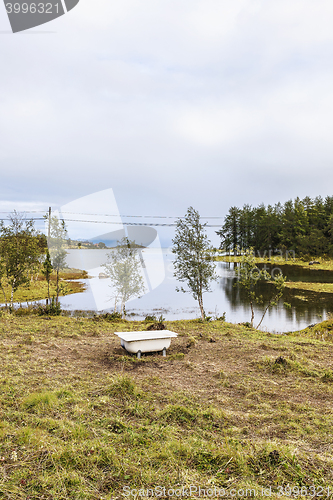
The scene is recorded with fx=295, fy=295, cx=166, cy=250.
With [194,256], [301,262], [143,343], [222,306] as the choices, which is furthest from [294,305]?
[301,262]

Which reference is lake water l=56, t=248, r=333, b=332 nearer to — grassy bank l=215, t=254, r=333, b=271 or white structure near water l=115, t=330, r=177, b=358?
white structure near water l=115, t=330, r=177, b=358

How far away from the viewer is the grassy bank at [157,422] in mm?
2719

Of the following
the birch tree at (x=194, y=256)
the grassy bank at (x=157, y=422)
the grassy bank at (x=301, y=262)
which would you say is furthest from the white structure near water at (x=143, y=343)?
the grassy bank at (x=301, y=262)

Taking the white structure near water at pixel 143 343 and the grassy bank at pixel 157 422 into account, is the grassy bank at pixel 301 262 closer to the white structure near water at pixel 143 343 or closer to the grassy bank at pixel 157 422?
the white structure near water at pixel 143 343

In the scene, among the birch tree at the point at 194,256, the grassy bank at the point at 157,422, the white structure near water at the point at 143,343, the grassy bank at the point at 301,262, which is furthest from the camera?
the grassy bank at the point at 301,262

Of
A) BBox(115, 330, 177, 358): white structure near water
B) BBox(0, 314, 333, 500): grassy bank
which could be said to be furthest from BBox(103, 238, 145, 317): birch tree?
BBox(0, 314, 333, 500): grassy bank

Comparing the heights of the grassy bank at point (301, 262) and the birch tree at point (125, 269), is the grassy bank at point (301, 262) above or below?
below

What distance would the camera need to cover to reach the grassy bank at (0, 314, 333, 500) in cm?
272

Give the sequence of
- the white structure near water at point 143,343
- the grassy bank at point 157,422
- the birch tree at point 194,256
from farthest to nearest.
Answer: the birch tree at point 194,256
the white structure near water at point 143,343
the grassy bank at point 157,422

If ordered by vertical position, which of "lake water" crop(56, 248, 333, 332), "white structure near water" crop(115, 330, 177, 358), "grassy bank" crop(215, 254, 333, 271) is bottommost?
"lake water" crop(56, 248, 333, 332)

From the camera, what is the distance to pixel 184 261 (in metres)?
15.9

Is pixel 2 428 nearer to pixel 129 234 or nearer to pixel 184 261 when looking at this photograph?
pixel 184 261

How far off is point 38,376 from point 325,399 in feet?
16.3

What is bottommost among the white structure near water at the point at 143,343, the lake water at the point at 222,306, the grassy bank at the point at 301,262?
the lake water at the point at 222,306
